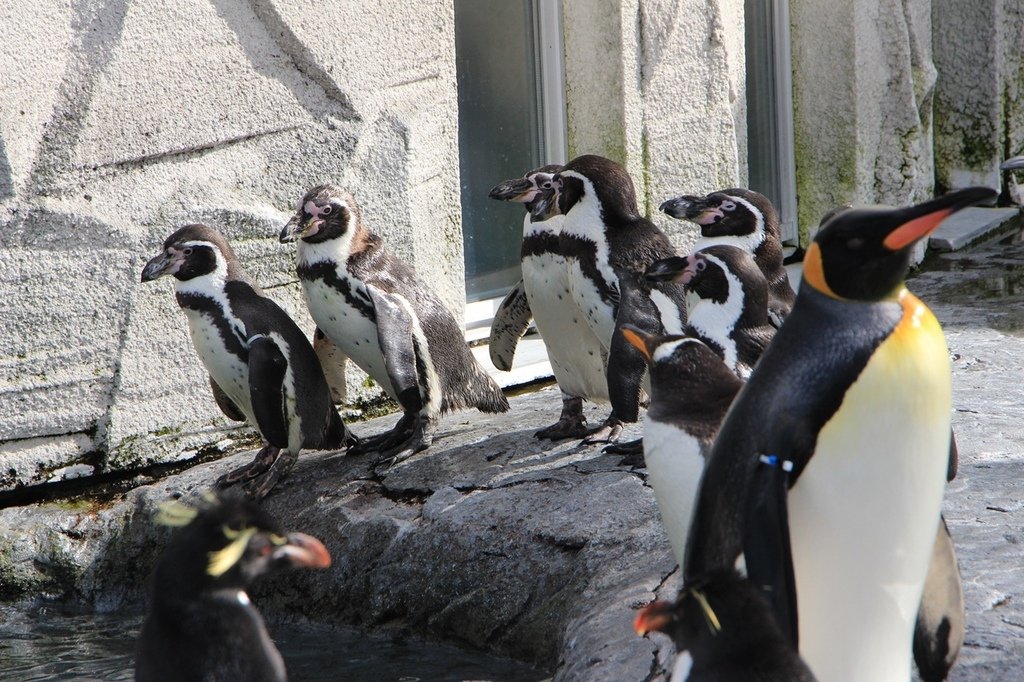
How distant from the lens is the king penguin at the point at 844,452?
2.17 m

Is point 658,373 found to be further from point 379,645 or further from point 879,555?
point 379,645

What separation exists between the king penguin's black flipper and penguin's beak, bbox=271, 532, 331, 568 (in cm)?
186

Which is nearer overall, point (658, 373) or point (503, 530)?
point (658, 373)

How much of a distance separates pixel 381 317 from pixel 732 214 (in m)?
1.09

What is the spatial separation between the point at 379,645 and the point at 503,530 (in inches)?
17.6

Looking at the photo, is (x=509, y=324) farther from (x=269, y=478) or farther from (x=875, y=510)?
(x=875, y=510)

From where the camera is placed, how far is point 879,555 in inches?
89.5

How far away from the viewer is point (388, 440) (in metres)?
4.40

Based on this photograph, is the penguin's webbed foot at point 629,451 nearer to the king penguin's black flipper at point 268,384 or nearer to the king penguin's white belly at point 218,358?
the king penguin's black flipper at point 268,384

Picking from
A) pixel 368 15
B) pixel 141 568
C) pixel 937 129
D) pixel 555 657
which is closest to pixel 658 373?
pixel 555 657

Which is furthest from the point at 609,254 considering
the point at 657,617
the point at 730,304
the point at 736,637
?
the point at 736,637

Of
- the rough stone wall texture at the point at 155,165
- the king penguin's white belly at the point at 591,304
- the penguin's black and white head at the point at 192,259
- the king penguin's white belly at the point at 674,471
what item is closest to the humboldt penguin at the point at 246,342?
the penguin's black and white head at the point at 192,259

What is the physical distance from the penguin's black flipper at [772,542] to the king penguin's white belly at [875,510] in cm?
9

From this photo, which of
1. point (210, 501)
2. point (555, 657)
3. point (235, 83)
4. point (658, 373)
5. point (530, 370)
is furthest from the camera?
point (530, 370)
